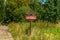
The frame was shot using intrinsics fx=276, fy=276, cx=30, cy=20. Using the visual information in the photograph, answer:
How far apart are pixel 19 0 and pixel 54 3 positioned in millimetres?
2884

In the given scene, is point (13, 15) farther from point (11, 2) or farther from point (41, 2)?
point (41, 2)

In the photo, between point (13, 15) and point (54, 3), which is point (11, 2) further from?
point (54, 3)

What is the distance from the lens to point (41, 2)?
2341 cm

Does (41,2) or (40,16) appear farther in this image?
(41,2)

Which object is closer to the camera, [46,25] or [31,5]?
[46,25]

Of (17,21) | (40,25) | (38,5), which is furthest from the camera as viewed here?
(38,5)

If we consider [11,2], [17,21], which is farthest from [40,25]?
[11,2]

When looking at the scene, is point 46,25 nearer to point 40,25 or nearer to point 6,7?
point 40,25

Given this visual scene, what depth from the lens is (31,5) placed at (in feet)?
77.3

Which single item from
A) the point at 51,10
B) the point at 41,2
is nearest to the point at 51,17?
the point at 51,10

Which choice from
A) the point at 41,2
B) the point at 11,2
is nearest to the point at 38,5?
the point at 41,2

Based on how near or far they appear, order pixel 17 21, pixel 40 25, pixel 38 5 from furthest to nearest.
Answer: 1. pixel 38 5
2. pixel 17 21
3. pixel 40 25

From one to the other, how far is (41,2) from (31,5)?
894mm

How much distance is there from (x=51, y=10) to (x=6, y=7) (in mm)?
3715
